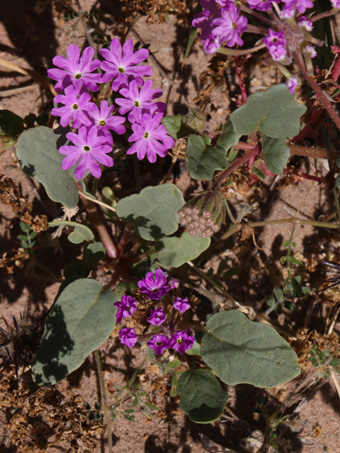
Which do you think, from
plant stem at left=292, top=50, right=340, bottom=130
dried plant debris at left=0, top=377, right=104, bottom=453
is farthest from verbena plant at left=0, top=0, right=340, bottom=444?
dried plant debris at left=0, top=377, right=104, bottom=453

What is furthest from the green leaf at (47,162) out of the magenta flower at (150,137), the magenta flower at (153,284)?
the magenta flower at (153,284)

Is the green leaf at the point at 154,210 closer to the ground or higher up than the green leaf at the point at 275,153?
closer to the ground

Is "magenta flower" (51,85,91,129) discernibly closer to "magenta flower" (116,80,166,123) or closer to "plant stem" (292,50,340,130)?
"magenta flower" (116,80,166,123)

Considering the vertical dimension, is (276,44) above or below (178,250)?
above

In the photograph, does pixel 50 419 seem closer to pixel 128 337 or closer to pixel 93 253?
pixel 128 337

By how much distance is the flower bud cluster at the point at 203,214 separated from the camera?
7.83 feet

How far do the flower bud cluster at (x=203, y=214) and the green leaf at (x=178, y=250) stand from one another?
367 mm

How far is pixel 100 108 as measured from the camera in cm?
243

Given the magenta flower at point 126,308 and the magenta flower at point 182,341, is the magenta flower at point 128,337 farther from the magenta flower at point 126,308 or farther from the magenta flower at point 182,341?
the magenta flower at point 182,341

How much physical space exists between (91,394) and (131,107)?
1.61m

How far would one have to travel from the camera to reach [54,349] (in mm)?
2568

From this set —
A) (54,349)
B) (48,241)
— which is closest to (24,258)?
(48,241)

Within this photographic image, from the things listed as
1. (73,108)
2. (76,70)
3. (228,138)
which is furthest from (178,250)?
(76,70)

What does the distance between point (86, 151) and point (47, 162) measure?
0.30 meters
